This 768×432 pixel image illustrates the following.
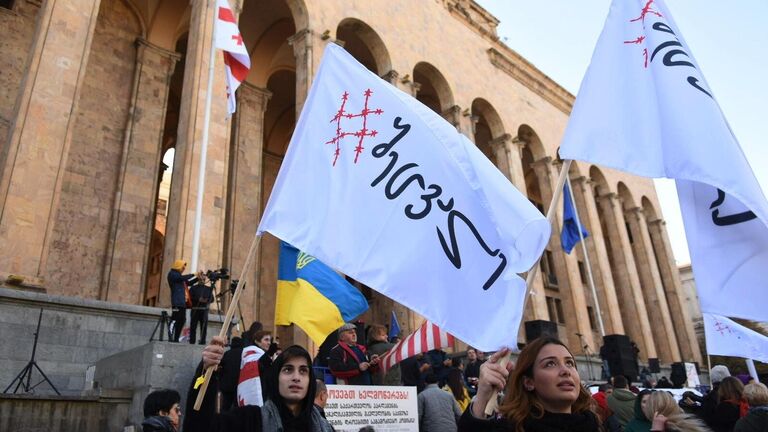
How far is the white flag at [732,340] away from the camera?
4.53 meters

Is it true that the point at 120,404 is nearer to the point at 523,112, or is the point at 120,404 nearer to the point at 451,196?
the point at 451,196

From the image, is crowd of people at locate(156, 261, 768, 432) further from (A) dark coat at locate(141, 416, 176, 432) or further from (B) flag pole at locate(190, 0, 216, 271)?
(B) flag pole at locate(190, 0, 216, 271)

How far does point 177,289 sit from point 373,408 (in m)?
4.48

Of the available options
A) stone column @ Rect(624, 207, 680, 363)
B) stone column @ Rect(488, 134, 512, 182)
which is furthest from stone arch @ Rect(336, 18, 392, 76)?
stone column @ Rect(624, 207, 680, 363)

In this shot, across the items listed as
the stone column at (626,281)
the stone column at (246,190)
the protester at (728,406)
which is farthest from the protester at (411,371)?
the stone column at (626,281)

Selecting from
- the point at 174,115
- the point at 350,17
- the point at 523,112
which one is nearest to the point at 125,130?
the point at 174,115

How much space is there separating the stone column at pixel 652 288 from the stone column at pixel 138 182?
24598mm

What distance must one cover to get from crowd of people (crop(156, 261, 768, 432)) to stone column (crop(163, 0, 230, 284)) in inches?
176

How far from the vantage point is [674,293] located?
30625 millimetres

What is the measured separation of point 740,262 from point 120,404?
21.0ft

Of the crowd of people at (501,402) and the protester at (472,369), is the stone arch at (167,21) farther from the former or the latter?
the crowd of people at (501,402)

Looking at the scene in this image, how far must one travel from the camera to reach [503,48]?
82.1 feet

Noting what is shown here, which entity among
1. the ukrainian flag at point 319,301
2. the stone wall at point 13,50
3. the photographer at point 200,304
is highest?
the stone wall at point 13,50

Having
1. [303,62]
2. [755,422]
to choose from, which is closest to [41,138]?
[303,62]
